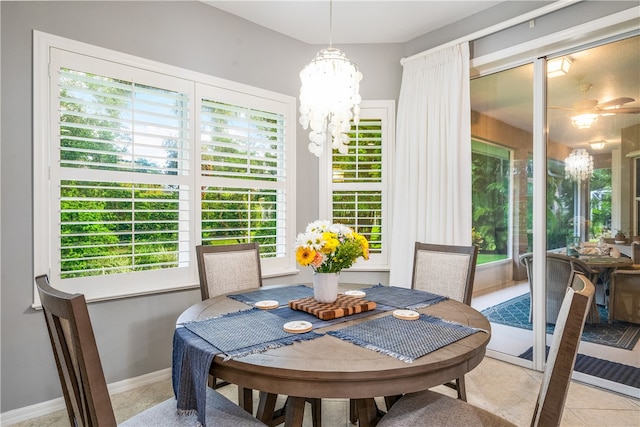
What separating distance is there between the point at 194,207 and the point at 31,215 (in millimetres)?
1025

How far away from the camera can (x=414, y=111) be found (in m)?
3.48

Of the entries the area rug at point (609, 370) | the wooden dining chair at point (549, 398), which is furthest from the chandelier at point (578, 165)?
the wooden dining chair at point (549, 398)

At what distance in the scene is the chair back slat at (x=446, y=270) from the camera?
228 centimetres

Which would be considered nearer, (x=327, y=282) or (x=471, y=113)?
(x=327, y=282)

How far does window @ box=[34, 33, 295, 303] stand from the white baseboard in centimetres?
63

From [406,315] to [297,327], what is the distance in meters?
0.51

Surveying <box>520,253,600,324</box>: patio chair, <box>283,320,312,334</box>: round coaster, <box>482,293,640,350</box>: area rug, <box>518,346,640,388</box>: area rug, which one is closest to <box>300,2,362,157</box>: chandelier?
<box>283,320,312,334</box>: round coaster

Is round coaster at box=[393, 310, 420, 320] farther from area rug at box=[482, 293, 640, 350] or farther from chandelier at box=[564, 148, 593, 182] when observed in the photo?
chandelier at box=[564, 148, 593, 182]

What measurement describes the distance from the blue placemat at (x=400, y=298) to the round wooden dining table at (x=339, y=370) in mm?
538

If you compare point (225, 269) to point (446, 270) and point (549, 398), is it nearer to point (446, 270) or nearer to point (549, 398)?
point (446, 270)

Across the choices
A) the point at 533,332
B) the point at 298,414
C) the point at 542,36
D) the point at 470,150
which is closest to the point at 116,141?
the point at 298,414

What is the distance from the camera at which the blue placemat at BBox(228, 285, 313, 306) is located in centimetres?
199

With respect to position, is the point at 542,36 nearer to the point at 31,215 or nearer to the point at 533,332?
the point at 533,332

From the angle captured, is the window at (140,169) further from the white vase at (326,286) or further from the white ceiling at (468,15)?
the white vase at (326,286)
